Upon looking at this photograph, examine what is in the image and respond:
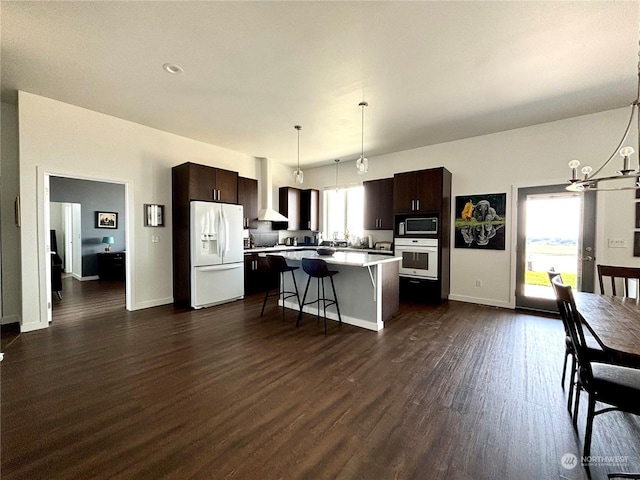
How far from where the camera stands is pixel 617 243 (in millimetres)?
3775

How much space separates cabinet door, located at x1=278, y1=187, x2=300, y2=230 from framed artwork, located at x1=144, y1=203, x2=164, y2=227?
2.85 metres

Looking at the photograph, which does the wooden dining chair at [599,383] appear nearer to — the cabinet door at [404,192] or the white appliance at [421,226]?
the white appliance at [421,226]

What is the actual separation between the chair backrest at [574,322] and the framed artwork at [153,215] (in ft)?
17.6

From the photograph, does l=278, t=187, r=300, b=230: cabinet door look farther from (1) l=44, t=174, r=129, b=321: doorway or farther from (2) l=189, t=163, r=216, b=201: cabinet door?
(1) l=44, t=174, r=129, b=321: doorway

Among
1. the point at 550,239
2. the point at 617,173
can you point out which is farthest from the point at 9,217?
the point at 550,239

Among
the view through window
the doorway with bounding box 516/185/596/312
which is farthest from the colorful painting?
the view through window

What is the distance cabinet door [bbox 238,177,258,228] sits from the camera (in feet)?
18.8

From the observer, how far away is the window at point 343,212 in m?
6.63

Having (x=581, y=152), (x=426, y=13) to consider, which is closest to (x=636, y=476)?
(x=426, y=13)

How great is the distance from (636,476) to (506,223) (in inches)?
154

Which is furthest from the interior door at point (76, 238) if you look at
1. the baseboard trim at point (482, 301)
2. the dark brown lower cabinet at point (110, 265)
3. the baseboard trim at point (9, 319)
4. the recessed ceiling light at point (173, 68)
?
the baseboard trim at point (482, 301)

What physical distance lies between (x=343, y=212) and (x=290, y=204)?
139 centimetres

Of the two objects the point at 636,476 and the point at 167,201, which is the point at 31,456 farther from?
the point at 167,201

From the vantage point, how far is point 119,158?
4242mm
